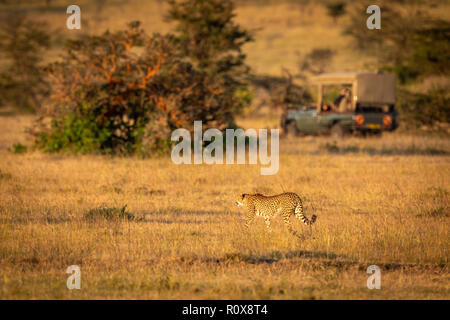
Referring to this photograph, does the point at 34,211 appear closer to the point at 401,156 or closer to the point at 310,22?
the point at 401,156

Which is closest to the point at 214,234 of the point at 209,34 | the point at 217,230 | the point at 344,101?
the point at 217,230

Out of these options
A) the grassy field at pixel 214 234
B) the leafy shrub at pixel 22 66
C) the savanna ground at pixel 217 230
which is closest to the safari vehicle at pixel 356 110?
the savanna ground at pixel 217 230

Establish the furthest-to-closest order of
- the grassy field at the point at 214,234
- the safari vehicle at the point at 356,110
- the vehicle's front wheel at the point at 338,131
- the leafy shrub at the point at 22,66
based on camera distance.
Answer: the leafy shrub at the point at 22,66, the vehicle's front wheel at the point at 338,131, the safari vehicle at the point at 356,110, the grassy field at the point at 214,234

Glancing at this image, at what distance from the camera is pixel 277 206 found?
29.2 ft

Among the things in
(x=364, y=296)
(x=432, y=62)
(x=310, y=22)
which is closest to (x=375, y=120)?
(x=432, y=62)

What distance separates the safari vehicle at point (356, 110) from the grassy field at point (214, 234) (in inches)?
253

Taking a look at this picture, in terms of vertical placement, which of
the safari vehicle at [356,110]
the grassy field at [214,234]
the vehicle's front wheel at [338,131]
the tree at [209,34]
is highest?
the tree at [209,34]

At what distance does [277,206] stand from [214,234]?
0.96 m

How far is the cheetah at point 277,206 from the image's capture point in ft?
29.1

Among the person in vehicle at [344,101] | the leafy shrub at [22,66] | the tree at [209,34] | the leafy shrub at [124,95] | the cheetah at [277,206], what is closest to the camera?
the cheetah at [277,206]

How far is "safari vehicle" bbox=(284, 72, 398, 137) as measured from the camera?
22531 mm

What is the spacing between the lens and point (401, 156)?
1847cm

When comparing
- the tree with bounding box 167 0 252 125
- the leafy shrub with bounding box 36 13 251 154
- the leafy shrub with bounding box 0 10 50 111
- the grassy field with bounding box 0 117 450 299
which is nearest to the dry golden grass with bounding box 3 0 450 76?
the leafy shrub with bounding box 0 10 50 111

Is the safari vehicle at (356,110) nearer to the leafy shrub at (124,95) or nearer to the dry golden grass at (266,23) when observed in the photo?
the leafy shrub at (124,95)
